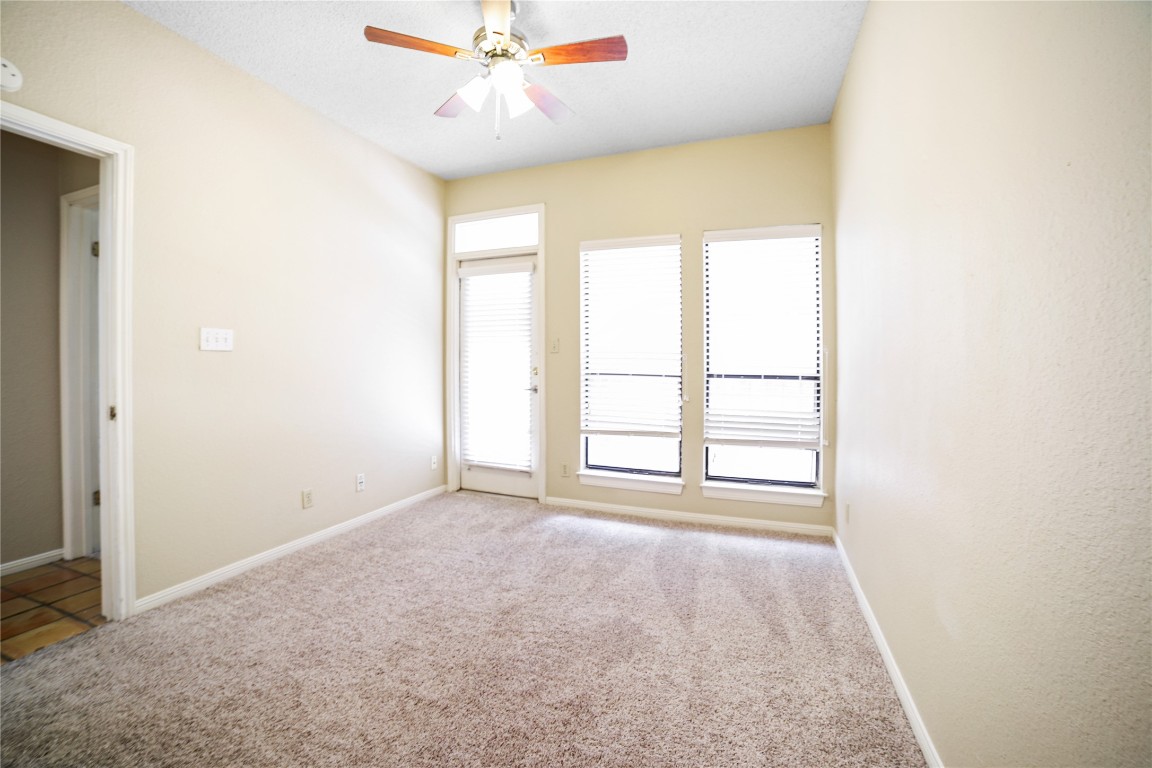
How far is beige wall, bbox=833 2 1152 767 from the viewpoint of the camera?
27.8 inches

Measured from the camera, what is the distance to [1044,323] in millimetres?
868

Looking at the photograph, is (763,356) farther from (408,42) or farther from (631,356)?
(408,42)

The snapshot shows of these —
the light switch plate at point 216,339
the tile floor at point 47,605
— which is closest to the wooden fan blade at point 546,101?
the light switch plate at point 216,339

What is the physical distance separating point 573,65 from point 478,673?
3.10 metres

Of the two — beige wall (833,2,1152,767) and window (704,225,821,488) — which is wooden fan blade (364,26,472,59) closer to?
beige wall (833,2,1152,767)

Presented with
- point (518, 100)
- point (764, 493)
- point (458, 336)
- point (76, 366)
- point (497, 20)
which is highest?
point (497, 20)

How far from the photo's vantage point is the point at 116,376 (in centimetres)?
207

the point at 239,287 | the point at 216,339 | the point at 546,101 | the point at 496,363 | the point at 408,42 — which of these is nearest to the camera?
the point at 408,42

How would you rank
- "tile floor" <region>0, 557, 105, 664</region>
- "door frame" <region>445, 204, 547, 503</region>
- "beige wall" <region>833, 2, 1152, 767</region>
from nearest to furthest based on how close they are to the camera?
"beige wall" <region>833, 2, 1152, 767</region> < "tile floor" <region>0, 557, 105, 664</region> < "door frame" <region>445, 204, 547, 503</region>

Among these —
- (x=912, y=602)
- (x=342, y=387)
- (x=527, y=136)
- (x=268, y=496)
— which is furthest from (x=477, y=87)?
(x=912, y=602)

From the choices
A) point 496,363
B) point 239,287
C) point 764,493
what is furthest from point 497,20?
point 764,493

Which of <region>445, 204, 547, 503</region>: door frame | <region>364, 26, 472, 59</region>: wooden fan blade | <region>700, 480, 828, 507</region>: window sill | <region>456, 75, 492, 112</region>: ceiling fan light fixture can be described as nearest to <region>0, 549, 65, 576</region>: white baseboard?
<region>445, 204, 547, 503</region>: door frame

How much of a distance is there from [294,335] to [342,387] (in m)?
0.50

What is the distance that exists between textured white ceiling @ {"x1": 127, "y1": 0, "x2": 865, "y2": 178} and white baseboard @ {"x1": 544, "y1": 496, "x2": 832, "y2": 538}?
2.88 meters
